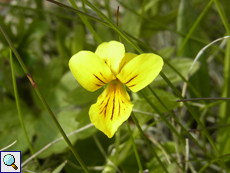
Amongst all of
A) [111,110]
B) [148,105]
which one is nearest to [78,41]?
[148,105]

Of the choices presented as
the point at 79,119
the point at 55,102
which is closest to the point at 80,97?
the point at 79,119

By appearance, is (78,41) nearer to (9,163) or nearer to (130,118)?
→ (130,118)

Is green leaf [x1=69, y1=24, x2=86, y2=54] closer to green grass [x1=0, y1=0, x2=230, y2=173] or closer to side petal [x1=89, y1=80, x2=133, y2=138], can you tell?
green grass [x1=0, y1=0, x2=230, y2=173]

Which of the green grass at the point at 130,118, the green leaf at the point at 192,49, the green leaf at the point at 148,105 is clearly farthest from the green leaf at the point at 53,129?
the green leaf at the point at 192,49

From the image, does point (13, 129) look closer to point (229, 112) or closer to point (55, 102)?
point (55, 102)

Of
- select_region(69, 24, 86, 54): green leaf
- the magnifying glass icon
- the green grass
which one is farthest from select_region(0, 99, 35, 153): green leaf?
select_region(69, 24, 86, 54): green leaf

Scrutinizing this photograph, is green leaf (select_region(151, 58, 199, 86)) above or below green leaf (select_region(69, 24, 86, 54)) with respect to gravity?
below

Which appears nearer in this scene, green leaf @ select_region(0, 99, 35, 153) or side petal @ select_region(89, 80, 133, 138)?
side petal @ select_region(89, 80, 133, 138)
